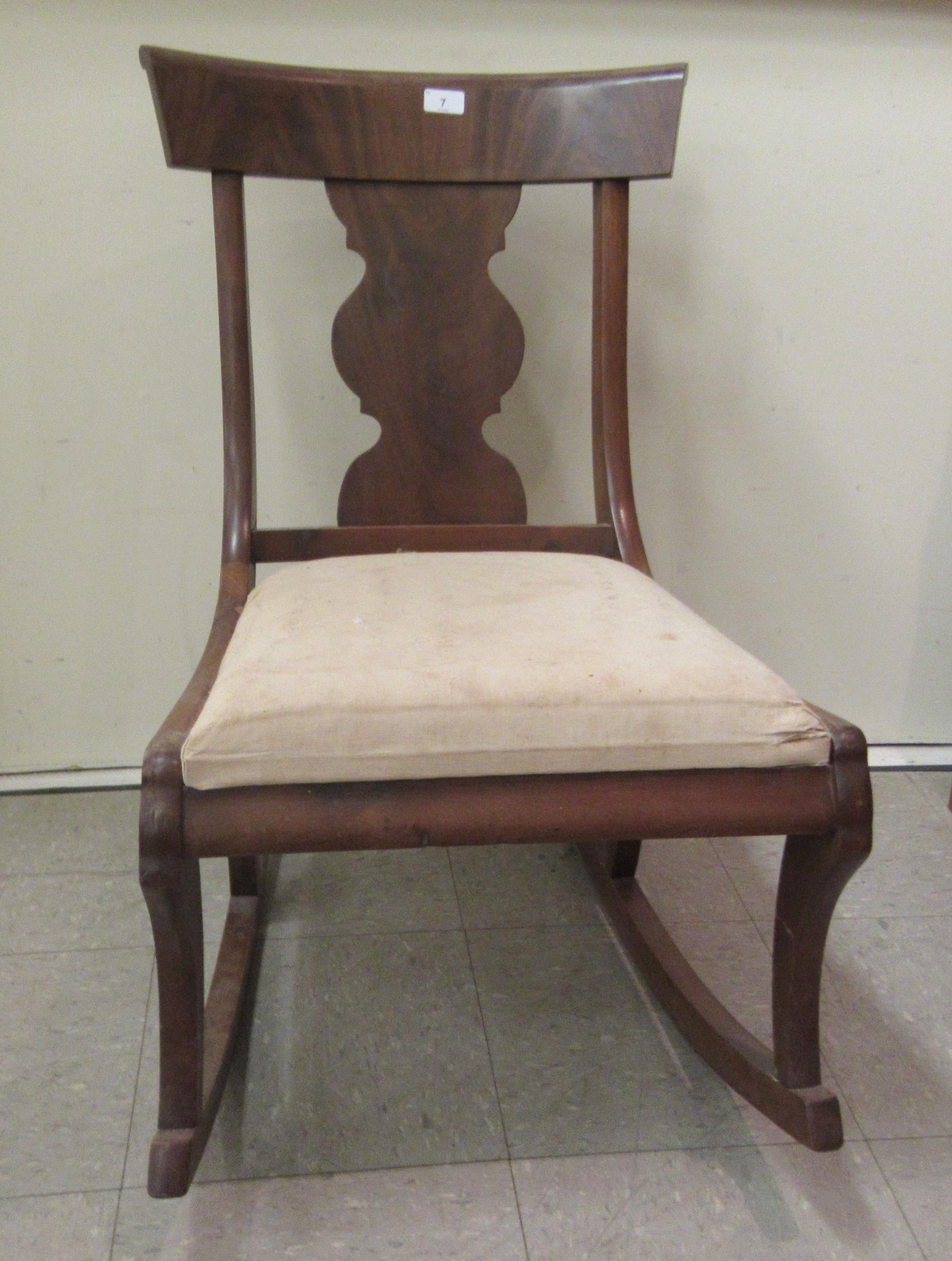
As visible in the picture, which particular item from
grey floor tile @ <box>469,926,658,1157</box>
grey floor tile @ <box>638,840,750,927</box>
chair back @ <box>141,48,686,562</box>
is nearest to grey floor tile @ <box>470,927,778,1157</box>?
grey floor tile @ <box>469,926,658,1157</box>

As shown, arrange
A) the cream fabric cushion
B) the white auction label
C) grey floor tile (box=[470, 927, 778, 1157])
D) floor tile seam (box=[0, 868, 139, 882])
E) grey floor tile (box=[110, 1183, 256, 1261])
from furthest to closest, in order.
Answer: floor tile seam (box=[0, 868, 139, 882])
the white auction label
grey floor tile (box=[470, 927, 778, 1157])
grey floor tile (box=[110, 1183, 256, 1261])
the cream fabric cushion

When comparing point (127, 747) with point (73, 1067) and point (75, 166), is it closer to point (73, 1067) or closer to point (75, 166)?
point (73, 1067)

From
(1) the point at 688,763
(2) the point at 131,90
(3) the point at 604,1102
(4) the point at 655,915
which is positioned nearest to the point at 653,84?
(2) the point at 131,90

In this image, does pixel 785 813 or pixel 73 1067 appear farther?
pixel 73 1067

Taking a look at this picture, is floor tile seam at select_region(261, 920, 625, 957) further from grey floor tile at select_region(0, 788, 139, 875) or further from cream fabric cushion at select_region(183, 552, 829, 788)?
cream fabric cushion at select_region(183, 552, 829, 788)

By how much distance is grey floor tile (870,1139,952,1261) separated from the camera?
2.51ft

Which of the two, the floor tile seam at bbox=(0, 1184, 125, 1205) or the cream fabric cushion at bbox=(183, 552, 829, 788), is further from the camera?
the floor tile seam at bbox=(0, 1184, 125, 1205)

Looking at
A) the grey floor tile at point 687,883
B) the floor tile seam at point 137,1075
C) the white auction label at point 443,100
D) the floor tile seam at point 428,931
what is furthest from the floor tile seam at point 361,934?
the white auction label at point 443,100

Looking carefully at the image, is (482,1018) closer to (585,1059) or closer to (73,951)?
(585,1059)

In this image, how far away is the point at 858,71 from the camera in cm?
119

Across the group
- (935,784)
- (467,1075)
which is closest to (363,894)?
(467,1075)

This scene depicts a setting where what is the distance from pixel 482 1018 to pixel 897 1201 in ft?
1.23

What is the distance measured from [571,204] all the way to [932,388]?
0.53 m

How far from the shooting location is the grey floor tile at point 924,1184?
2.51 ft
